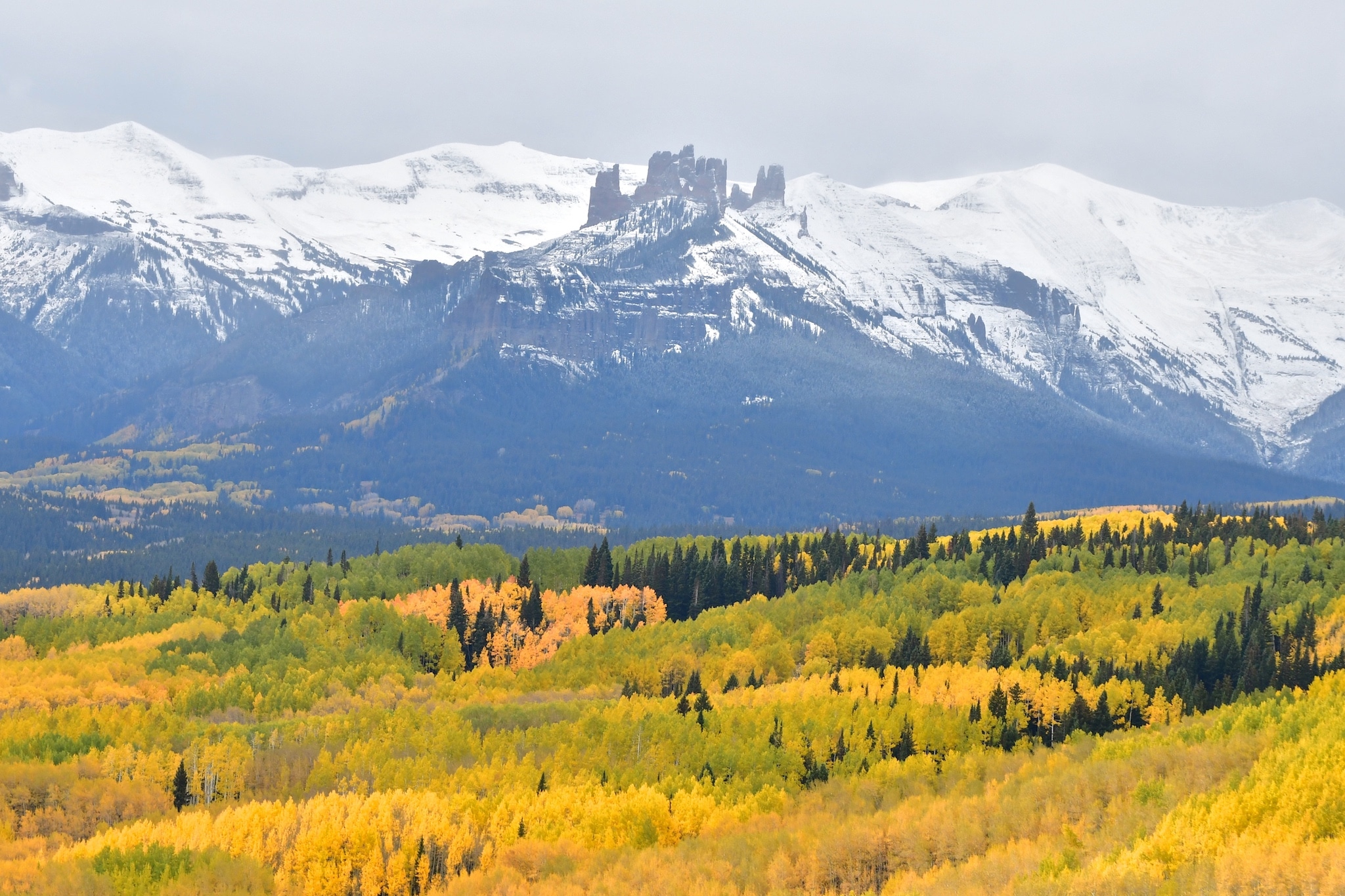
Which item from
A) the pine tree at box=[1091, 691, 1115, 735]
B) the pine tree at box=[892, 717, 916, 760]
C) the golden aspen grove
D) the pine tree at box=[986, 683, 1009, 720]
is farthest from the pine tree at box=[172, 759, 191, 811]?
the pine tree at box=[1091, 691, 1115, 735]

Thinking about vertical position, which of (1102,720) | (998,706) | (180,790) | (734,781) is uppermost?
(998,706)

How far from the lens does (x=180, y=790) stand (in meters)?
154

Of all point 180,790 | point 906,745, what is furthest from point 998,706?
point 180,790

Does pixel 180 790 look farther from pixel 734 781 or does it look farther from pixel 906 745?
pixel 906 745

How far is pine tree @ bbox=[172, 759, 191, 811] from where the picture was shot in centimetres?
15362

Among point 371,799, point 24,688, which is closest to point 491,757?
point 371,799

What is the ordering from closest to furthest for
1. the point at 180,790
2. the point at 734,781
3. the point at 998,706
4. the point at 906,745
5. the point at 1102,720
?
Answer: the point at 734,781 → the point at 180,790 → the point at 906,745 → the point at 1102,720 → the point at 998,706

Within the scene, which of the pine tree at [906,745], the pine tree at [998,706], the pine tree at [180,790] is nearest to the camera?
the pine tree at [180,790]

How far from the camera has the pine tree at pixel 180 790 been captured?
154m

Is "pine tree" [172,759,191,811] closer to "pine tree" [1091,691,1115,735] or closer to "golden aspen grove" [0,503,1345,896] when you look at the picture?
"golden aspen grove" [0,503,1345,896]

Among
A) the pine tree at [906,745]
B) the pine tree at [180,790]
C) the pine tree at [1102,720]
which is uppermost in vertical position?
the pine tree at [1102,720]

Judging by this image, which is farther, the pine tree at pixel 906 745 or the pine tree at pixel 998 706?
the pine tree at pixel 998 706

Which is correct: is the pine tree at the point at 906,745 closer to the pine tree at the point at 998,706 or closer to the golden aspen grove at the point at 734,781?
the golden aspen grove at the point at 734,781

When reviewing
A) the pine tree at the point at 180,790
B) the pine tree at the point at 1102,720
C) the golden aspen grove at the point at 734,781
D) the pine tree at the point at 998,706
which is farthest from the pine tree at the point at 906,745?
the pine tree at the point at 180,790
